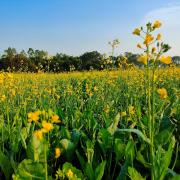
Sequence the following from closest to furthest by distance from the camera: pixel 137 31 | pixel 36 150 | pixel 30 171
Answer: pixel 137 31 → pixel 30 171 → pixel 36 150

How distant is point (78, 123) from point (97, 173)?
59.6 inches

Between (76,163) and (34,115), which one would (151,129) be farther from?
(76,163)

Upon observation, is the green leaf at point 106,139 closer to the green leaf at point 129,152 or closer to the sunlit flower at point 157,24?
the green leaf at point 129,152

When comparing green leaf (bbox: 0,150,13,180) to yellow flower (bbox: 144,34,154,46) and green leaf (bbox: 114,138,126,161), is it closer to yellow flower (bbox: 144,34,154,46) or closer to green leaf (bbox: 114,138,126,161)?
green leaf (bbox: 114,138,126,161)

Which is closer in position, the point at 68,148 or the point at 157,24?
the point at 157,24

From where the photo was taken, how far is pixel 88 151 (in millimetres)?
2451

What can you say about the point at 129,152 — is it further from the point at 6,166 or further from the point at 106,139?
the point at 6,166

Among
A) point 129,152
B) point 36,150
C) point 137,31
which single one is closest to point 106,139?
point 129,152

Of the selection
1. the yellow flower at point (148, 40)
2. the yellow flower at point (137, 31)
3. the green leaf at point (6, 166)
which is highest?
the yellow flower at point (137, 31)

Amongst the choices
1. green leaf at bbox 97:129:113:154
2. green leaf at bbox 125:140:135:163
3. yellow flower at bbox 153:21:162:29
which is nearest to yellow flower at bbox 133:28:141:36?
yellow flower at bbox 153:21:162:29

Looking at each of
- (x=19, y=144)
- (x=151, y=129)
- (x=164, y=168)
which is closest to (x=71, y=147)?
(x=19, y=144)

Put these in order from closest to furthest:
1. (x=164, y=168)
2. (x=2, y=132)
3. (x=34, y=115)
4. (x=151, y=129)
Answer: (x=34, y=115), (x=151, y=129), (x=164, y=168), (x=2, y=132)

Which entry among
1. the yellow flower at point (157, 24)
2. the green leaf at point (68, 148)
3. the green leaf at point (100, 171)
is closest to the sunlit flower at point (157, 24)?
the yellow flower at point (157, 24)

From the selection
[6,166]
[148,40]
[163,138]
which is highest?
[148,40]
